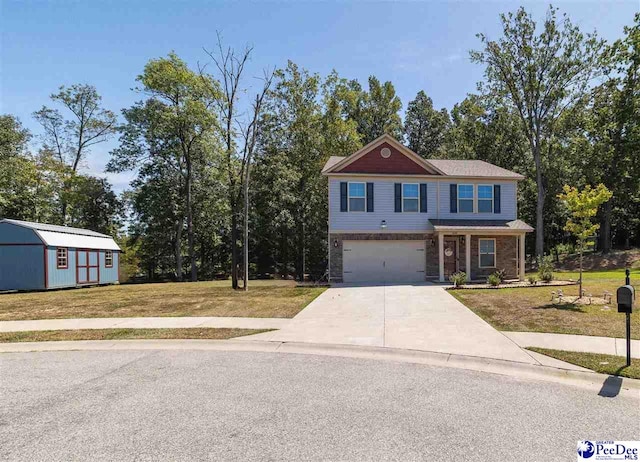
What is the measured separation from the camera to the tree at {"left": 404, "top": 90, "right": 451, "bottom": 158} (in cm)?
4116

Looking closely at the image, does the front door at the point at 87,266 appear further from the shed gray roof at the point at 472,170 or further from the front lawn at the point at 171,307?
the shed gray roof at the point at 472,170

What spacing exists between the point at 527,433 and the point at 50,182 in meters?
41.9

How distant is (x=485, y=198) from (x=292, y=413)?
19113mm

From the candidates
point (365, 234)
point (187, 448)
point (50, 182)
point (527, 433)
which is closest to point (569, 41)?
point (365, 234)

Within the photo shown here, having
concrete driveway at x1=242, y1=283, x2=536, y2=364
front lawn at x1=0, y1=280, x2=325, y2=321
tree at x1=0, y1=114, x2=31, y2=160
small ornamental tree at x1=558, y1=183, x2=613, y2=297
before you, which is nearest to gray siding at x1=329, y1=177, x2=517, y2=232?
front lawn at x1=0, y1=280, x2=325, y2=321

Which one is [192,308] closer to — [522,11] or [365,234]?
[365,234]

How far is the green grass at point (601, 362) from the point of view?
5.45 meters

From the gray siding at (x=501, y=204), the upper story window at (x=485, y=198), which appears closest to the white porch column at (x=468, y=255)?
the gray siding at (x=501, y=204)

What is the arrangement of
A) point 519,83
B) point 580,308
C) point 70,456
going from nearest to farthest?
point 70,456 → point 580,308 → point 519,83

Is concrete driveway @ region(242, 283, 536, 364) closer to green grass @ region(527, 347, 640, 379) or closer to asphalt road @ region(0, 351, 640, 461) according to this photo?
green grass @ region(527, 347, 640, 379)

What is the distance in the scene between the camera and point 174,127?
1191 inches

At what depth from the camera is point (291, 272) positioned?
33062mm

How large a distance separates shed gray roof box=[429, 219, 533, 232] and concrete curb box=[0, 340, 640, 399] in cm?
1282

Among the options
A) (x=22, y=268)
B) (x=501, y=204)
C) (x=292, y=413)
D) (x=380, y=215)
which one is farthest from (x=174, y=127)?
(x=292, y=413)
